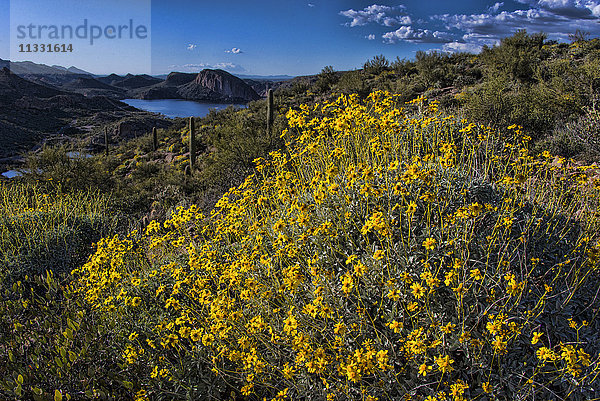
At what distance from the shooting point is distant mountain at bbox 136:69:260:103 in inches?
2800

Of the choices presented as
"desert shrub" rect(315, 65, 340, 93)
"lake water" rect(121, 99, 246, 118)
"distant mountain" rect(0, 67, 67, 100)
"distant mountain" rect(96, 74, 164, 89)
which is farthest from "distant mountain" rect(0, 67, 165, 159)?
"distant mountain" rect(96, 74, 164, 89)

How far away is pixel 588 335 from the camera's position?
2576mm

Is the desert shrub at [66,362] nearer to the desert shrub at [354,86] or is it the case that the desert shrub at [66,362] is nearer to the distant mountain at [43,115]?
the desert shrub at [354,86]

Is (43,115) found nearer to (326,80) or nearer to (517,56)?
(326,80)

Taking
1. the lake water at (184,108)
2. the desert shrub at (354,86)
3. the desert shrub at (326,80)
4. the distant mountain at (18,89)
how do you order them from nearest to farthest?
the desert shrub at (354,86), the desert shrub at (326,80), the lake water at (184,108), the distant mountain at (18,89)

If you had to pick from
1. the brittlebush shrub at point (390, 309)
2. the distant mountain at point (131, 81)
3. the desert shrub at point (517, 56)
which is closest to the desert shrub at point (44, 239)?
the brittlebush shrub at point (390, 309)

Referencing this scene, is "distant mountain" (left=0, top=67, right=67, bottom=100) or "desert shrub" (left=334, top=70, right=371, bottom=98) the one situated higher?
"distant mountain" (left=0, top=67, right=67, bottom=100)

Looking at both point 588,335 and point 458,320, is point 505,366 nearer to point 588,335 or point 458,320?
point 458,320

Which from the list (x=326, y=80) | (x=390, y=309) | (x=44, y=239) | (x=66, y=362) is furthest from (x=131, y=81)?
(x=390, y=309)

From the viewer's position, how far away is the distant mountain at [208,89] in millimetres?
71125

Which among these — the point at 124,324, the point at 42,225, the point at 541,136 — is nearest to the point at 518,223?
the point at 124,324

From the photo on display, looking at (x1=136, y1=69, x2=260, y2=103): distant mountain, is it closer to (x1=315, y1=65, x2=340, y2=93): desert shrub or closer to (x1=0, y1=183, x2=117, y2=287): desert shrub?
(x1=315, y1=65, x2=340, y2=93): desert shrub

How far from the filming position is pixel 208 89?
74.9 m

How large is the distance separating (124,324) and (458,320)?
299 cm
